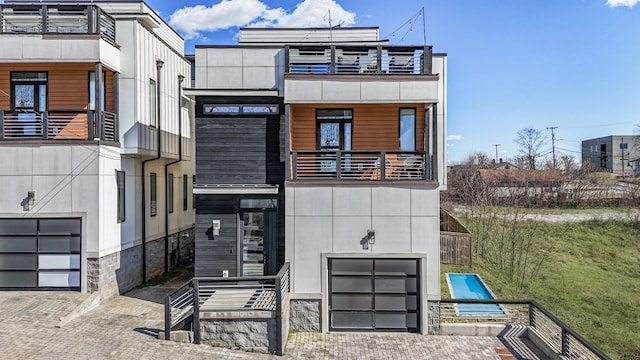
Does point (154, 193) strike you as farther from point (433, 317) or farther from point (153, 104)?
point (433, 317)

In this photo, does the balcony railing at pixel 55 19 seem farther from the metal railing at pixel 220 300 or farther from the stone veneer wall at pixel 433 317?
the stone veneer wall at pixel 433 317

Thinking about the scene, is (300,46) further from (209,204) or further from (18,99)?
(18,99)

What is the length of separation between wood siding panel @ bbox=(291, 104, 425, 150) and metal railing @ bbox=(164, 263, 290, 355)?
11.8 feet

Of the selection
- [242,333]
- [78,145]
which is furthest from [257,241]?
[78,145]

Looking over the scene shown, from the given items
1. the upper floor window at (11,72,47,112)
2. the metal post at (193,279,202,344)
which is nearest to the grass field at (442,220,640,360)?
the metal post at (193,279,202,344)

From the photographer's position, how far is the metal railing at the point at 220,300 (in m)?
8.04

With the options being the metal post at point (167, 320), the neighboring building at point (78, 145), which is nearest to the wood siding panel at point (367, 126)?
the neighboring building at point (78, 145)

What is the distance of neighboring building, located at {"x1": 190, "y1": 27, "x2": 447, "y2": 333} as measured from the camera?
31.3ft

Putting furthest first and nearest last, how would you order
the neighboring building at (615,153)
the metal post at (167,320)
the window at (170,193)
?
1. the neighboring building at (615,153)
2. the window at (170,193)
3. the metal post at (167,320)

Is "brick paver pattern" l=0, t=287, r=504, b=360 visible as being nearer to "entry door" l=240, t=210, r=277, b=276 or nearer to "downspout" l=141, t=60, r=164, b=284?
"entry door" l=240, t=210, r=277, b=276

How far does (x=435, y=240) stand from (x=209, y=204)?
5682mm

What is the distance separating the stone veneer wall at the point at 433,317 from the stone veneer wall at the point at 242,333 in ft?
12.3

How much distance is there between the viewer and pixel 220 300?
8.81 metres

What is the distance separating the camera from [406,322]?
31.8 feet
